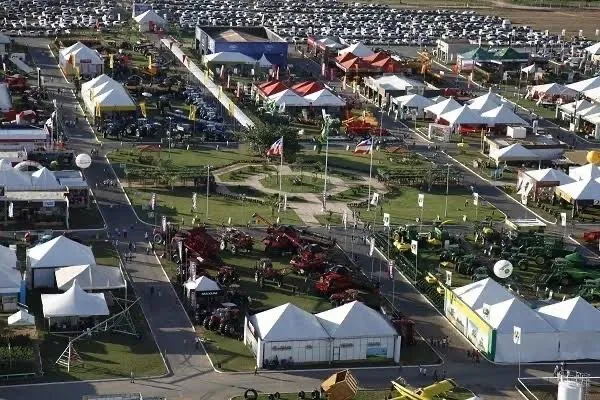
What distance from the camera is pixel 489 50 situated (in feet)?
301

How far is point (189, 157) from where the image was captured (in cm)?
6159

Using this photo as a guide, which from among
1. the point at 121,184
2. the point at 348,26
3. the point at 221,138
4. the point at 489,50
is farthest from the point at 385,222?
the point at 348,26

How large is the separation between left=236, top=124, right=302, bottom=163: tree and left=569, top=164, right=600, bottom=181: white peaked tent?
13866 mm

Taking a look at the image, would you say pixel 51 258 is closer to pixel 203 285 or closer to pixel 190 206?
pixel 203 285

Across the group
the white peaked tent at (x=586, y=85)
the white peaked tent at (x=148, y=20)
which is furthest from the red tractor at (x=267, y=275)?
the white peaked tent at (x=148, y=20)

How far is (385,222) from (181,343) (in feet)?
47.5

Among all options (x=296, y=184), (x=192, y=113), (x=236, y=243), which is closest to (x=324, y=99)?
(x=192, y=113)

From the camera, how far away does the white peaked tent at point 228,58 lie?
277 ft

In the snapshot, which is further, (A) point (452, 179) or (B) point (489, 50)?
(B) point (489, 50)

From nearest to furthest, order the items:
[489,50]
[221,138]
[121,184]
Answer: [121,184]
[221,138]
[489,50]

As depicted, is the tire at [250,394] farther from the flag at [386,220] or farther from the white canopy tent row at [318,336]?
the flag at [386,220]

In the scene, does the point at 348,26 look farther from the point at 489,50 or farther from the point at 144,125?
the point at 144,125

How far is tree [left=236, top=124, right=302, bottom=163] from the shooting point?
60.9m

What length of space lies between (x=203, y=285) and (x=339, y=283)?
16.8 feet
